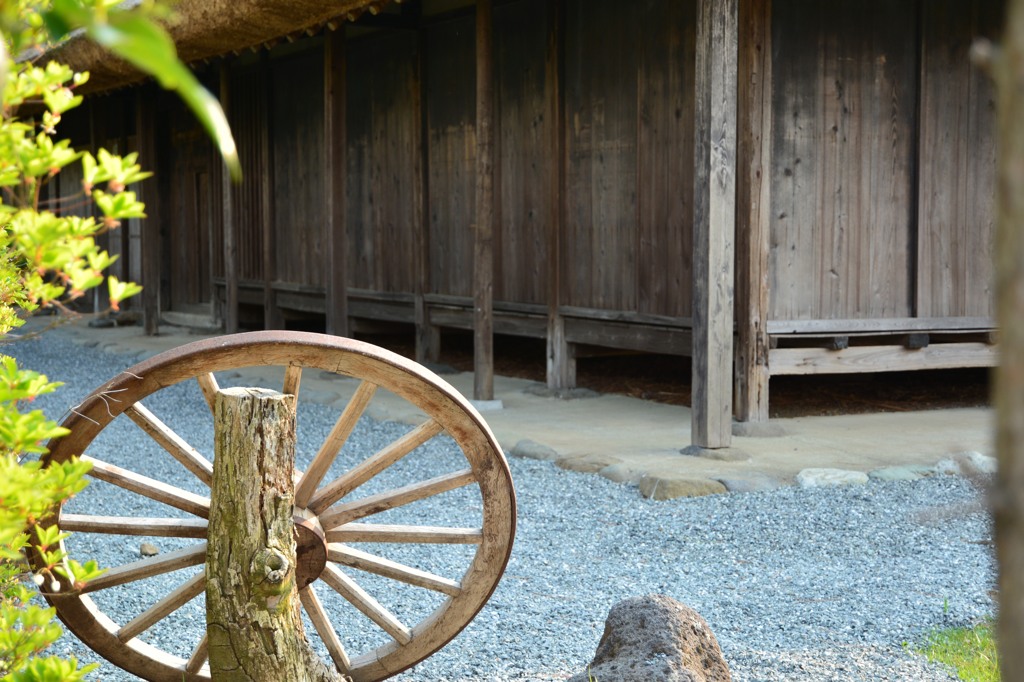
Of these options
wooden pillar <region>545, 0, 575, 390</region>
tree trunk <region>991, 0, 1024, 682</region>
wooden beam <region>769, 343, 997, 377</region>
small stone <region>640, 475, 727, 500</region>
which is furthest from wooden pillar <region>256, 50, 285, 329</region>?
tree trunk <region>991, 0, 1024, 682</region>

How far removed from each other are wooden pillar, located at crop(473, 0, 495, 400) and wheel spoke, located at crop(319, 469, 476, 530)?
4595 mm

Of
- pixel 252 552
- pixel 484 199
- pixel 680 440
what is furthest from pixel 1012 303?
pixel 484 199

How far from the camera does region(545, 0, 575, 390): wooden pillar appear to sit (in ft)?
26.5

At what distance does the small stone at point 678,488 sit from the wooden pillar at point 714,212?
61 cm

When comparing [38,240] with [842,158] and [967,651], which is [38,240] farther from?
[842,158]

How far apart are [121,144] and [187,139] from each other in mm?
1376

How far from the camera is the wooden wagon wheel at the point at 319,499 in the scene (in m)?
2.61

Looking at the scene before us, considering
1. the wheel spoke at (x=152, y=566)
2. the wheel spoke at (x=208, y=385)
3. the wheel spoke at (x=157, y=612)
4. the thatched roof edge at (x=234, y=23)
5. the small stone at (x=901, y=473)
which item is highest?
the thatched roof edge at (x=234, y=23)

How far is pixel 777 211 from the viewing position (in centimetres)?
685

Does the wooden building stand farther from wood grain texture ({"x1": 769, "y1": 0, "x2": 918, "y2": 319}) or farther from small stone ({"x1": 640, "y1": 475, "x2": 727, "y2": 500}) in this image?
small stone ({"x1": 640, "y1": 475, "x2": 727, "y2": 500})

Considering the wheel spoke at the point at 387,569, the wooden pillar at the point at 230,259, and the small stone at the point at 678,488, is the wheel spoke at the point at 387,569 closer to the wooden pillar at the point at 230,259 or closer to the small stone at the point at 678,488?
the small stone at the point at 678,488

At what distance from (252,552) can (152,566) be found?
45cm

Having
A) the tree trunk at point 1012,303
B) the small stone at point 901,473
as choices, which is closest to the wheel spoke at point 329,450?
the tree trunk at point 1012,303

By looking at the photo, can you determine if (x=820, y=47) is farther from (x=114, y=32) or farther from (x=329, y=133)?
(x=114, y=32)
